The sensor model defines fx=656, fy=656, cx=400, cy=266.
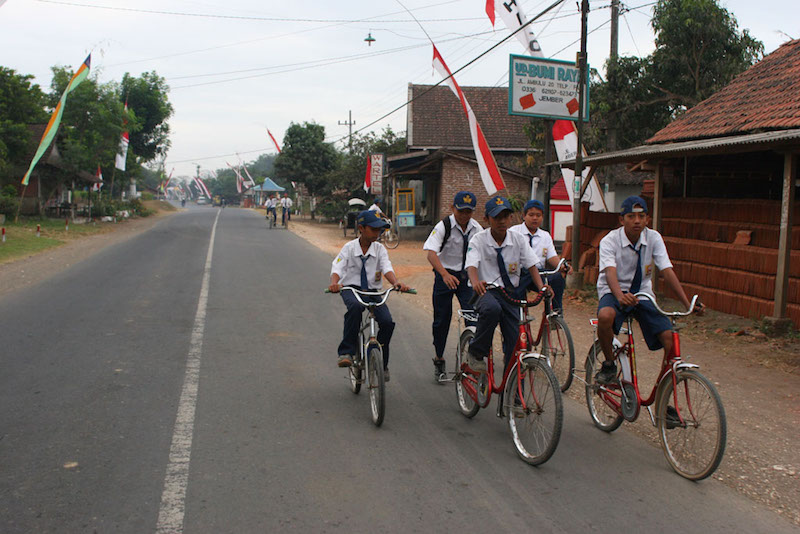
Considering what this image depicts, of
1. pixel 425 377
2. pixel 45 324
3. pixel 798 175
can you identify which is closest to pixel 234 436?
pixel 425 377

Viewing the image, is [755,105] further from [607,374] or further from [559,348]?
[607,374]

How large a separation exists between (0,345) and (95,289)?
4.58 metres

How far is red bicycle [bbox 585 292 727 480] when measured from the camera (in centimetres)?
401

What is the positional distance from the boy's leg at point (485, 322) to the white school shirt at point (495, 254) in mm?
369

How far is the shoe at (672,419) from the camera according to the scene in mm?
4281

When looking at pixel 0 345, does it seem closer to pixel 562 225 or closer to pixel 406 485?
pixel 406 485

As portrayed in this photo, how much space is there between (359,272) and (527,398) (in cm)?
201

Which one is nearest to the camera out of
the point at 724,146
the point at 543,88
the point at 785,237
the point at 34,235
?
the point at 785,237

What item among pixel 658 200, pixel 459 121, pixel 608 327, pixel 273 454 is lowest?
pixel 273 454

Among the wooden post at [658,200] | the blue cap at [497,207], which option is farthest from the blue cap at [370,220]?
the wooden post at [658,200]

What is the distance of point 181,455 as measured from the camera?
4355 mm

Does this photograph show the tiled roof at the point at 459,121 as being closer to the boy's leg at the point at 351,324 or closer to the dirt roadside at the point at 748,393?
the dirt roadside at the point at 748,393

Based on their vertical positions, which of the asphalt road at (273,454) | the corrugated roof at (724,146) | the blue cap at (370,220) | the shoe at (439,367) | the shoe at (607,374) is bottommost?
the asphalt road at (273,454)

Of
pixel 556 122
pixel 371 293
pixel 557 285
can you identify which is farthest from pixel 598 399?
pixel 556 122
